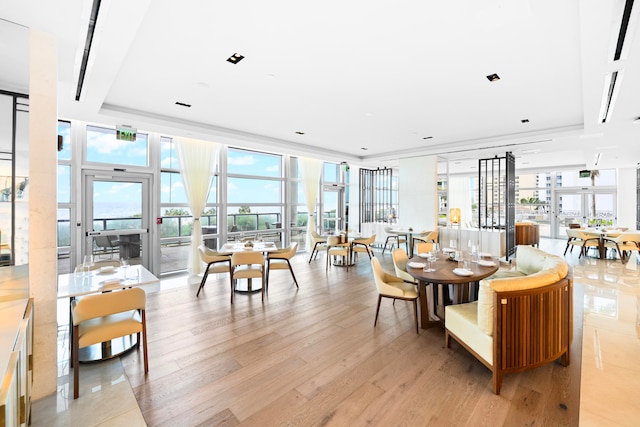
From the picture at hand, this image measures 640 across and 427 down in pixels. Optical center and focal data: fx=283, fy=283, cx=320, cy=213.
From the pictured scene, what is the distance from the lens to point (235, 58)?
3.02m

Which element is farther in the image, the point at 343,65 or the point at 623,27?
the point at 343,65

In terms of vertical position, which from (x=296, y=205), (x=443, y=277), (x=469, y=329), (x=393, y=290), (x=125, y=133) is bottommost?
(x=469, y=329)

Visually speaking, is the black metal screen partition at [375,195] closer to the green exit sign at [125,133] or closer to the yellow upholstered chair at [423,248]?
the yellow upholstered chair at [423,248]

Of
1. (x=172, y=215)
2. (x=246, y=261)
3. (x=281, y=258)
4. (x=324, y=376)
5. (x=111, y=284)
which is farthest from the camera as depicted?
(x=172, y=215)

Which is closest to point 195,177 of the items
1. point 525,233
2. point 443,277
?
point 443,277

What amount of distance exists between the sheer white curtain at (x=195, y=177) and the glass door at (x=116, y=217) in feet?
2.47

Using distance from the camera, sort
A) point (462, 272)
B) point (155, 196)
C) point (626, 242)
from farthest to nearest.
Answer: point (626, 242) → point (155, 196) → point (462, 272)

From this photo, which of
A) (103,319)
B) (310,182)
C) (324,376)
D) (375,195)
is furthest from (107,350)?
(375,195)

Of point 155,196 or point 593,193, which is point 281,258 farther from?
point 593,193

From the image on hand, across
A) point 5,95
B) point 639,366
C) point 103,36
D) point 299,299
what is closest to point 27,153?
point 5,95

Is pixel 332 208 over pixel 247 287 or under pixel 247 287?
over

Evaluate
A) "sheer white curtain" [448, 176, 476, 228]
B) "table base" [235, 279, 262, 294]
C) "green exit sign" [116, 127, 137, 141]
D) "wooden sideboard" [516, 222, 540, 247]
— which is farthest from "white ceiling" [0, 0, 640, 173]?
"sheer white curtain" [448, 176, 476, 228]

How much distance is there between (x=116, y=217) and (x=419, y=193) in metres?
7.50

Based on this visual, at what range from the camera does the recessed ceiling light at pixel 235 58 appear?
9.70 ft
